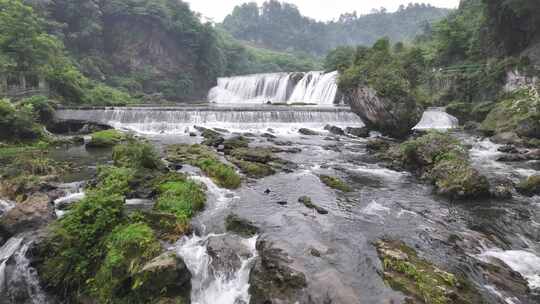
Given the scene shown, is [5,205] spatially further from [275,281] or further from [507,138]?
[507,138]

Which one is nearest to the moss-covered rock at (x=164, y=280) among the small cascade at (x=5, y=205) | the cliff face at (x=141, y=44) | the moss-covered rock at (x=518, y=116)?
the small cascade at (x=5, y=205)

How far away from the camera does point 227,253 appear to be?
6188 mm

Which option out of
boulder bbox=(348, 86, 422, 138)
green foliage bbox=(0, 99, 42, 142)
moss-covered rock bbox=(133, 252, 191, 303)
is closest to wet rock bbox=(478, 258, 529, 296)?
moss-covered rock bbox=(133, 252, 191, 303)

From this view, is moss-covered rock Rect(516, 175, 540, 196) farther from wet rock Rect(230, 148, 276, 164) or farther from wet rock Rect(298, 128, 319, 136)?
wet rock Rect(298, 128, 319, 136)

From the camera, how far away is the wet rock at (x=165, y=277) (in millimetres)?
4883

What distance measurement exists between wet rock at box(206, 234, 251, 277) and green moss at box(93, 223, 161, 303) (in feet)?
3.66

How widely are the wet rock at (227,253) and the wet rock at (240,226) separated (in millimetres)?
318

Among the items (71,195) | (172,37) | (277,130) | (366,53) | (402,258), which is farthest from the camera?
(172,37)

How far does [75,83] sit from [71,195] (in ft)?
87.0

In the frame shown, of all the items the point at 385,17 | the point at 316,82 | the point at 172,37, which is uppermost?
the point at 385,17

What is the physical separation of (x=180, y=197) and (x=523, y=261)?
27.3 ft

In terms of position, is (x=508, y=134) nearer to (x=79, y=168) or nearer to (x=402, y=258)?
(x=402, y=258)

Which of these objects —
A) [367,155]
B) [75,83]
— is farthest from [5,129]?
[367,155]

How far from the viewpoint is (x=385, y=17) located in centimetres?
16075
